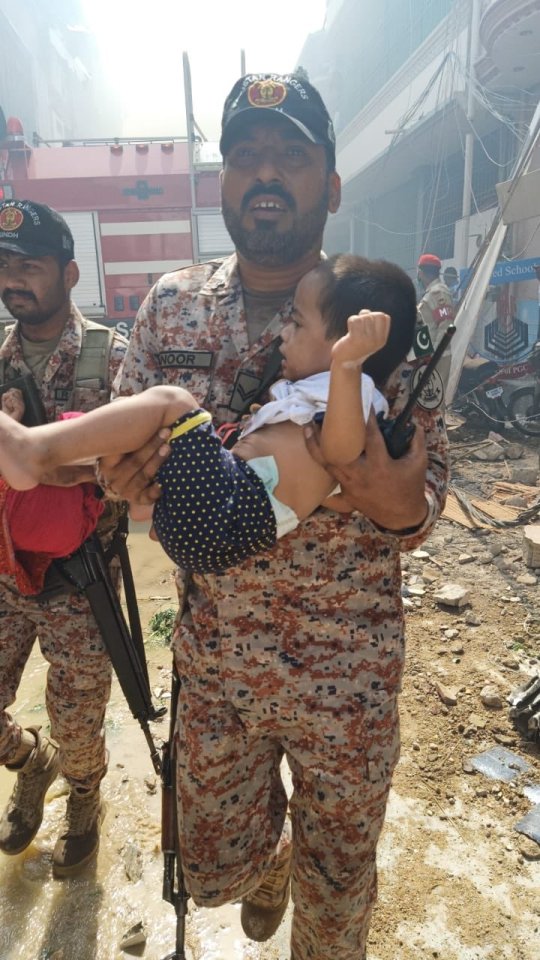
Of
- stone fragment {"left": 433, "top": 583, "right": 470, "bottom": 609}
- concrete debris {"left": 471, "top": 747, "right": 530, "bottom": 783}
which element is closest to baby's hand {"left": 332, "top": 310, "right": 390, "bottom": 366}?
concrete debris {"left": 471, "top": 747, "right": 530, "bottom": 783}

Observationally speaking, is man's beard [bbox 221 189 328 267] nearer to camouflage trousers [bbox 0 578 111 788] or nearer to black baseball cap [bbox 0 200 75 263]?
black baseball cap [bbox 0 200 75 263]

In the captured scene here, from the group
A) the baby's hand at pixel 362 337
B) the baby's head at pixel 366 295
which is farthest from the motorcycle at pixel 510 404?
the baby's hand at pixel 362 337

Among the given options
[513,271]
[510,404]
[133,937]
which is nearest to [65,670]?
[133,937]

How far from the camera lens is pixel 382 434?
1432 millimetres

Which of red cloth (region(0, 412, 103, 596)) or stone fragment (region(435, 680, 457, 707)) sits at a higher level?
red cloth (region(0, 412, 103, 596))

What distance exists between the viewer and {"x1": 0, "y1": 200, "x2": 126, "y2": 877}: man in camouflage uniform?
226 centimetres

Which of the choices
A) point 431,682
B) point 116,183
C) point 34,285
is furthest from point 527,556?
point 116,183

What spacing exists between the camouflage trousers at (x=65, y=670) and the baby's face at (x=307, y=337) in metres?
1.29

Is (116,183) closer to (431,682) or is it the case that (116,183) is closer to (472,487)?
(472,487)

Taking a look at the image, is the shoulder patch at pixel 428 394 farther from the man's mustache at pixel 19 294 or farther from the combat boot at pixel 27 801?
the combat boot at pixel 27 801

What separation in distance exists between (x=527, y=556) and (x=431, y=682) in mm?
1763

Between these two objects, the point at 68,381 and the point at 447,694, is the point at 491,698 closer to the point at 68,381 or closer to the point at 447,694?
the point at 447,694

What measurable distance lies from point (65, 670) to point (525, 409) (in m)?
7.85

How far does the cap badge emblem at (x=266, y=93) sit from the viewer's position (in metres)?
1.72
